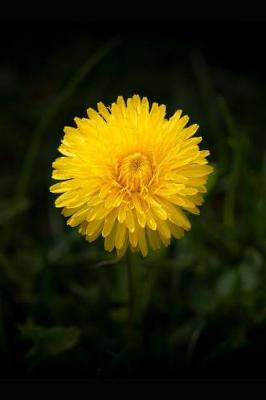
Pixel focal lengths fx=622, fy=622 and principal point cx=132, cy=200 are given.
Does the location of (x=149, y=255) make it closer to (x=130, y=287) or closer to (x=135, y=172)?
(x=130, y=287)

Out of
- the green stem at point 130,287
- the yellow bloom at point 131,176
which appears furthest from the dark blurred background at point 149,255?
the yellow bloom at point 131,176

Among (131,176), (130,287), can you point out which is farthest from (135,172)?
(130,287)

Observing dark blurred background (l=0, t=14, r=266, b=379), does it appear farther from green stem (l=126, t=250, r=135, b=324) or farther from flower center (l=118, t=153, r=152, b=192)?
flower center (l=118, t=153, r=152, b=192)

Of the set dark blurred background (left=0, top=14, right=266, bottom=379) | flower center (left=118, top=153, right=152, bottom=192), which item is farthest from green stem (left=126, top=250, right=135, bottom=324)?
flower center (left=118, top=153, right=152, bottom=192)

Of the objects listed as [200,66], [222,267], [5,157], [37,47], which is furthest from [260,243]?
[37,47]

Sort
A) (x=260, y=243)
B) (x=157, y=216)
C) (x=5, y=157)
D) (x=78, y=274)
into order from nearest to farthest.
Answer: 1. (x=157, y=216)
2. (x=260, y=243)
3. (x=78, y=274)
4. (x=5, y=157)

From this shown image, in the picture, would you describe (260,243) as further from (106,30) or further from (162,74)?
(106,30)
